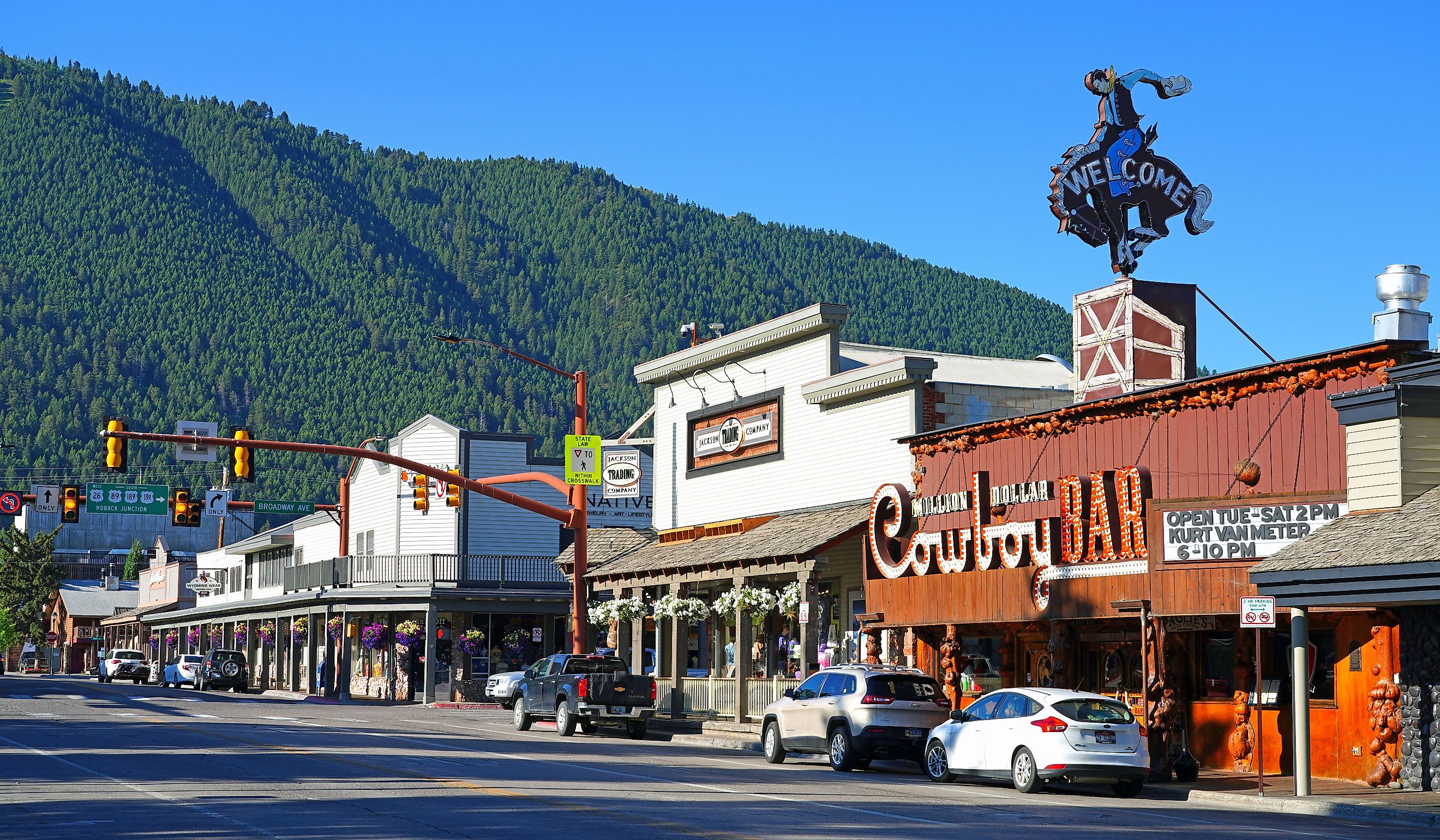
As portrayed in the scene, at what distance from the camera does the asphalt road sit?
1603 centimetres

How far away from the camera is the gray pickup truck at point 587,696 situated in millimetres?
35438

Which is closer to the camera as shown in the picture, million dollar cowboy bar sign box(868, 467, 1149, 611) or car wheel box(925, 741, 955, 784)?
car wheel box(925, 741, 955, 784)

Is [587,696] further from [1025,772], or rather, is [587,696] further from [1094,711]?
[1094,711]

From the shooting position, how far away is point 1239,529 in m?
24.5

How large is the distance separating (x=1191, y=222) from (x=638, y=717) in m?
15.5

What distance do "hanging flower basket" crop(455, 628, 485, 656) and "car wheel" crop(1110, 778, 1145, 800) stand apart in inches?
1507

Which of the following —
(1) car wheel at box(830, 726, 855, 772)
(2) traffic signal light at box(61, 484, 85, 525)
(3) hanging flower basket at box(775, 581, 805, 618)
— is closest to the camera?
(1) car wheel at box(830, 726, 855, 772)

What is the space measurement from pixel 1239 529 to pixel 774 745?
8711 millimetres

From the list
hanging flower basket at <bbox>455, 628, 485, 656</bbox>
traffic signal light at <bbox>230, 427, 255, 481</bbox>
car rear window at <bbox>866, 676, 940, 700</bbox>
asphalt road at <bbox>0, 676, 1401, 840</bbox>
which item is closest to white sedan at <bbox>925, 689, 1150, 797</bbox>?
asphalt road at <bbox>0, 676, 1401, 840</bbox>

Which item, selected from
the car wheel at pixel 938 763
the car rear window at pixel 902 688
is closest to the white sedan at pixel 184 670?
the car rear window at pixel 902 688

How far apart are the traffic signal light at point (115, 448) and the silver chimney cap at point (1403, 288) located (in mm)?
24173

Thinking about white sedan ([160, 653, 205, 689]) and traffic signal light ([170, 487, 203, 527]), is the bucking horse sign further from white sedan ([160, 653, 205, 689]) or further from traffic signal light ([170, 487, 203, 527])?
white sedan ([160, 653, 205, 689])

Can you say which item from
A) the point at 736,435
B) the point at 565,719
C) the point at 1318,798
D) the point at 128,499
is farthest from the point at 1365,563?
the point at 128,499

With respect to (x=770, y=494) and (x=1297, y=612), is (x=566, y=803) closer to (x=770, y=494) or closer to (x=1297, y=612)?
(x=1297, y=612)
